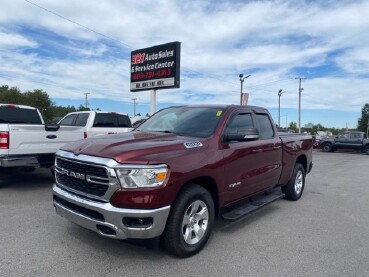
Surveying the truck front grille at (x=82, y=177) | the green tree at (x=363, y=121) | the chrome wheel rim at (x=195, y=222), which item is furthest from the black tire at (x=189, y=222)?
the green tree at (x=363, y=121)

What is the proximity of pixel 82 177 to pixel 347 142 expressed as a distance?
28236 mm

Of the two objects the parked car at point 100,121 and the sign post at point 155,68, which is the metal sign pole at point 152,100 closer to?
the sign post at point 155,68

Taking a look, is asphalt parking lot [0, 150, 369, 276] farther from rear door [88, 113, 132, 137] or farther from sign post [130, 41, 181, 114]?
sign post [130, 41, 181, 114]

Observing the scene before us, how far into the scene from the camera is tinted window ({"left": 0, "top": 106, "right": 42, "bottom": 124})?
8.97 m

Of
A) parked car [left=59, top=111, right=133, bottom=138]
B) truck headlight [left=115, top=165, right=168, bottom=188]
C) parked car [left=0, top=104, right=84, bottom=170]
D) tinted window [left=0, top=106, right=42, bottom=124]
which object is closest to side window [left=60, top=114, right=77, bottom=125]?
parked car [left=59, top=111, right=133, bottom=138]

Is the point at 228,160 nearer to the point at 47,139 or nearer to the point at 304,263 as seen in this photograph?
Result: the point at 304,263

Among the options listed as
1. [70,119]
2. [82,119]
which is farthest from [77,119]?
[70,119]

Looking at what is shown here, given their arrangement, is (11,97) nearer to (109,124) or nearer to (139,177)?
(109,124)

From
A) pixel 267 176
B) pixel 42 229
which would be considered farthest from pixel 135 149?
pixel 267 176

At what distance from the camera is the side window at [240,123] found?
5.23 m

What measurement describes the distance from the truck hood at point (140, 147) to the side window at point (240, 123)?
73 centimetres

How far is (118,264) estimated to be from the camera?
400 cm

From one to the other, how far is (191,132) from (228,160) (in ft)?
2.17

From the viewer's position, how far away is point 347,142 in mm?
28469
